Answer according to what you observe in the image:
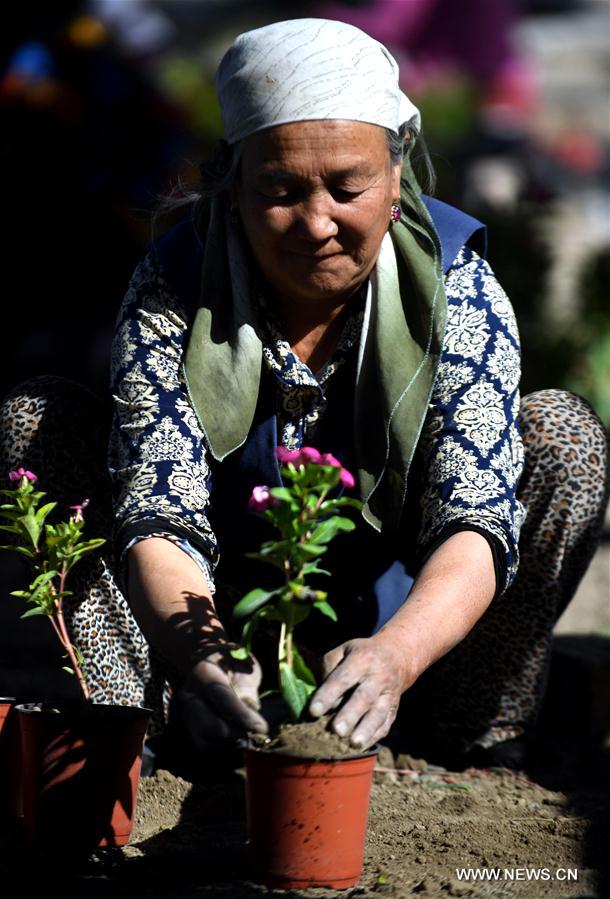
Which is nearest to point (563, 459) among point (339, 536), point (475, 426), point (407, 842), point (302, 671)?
point (475, 426)

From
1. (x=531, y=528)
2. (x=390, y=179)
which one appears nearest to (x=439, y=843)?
(x=531, y=528)

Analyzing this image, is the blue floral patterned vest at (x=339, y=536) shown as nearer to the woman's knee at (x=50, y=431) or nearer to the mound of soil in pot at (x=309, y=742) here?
the woman's knee at (x=50, y=431)

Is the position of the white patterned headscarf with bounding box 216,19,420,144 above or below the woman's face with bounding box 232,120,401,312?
above

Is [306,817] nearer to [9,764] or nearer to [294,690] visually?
[294,690]

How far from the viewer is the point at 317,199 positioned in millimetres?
2211

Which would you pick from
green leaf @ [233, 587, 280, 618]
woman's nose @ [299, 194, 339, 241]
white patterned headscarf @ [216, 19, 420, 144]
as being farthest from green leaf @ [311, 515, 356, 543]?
white patterned headscarf @ [216, 19, 420, 144]

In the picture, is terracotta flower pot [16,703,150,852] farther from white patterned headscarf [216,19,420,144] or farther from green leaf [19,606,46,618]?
white patterned headscarf [216,19,420,144]

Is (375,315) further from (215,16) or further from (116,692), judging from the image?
(215,16)

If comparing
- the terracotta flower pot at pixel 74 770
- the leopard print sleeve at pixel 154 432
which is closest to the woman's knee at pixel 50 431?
the leopard print sleeve at pixel 154 432

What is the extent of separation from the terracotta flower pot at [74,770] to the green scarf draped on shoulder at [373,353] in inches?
23.5

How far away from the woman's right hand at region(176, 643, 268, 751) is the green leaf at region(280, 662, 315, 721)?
0.04m

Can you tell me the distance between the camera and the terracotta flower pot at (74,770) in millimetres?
2043

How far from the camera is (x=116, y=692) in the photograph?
104 inches

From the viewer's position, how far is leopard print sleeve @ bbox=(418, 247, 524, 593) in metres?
2.21
